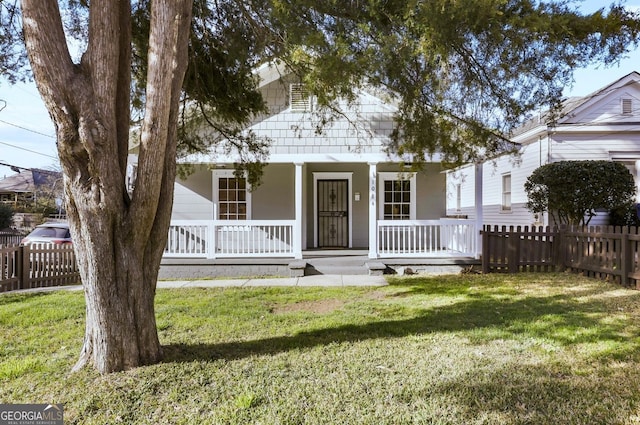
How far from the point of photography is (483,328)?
504cm

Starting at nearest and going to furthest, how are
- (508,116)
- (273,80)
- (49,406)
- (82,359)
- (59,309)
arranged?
(49,406), (82,359), (59,309), (508,116), (273,80)

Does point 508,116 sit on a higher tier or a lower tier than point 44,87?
higher

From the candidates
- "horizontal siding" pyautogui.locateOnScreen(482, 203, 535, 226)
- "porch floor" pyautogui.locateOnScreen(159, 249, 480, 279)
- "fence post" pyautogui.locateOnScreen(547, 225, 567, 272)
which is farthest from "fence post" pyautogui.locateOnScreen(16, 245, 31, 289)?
"horizontal siding" pyautogui.locateOnScreen(482, 203, 535, 226)

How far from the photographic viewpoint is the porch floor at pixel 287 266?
9.97 meters

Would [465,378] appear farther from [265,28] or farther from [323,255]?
[323,255]

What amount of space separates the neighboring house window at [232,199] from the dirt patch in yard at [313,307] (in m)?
5.54

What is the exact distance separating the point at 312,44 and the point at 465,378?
4.33 meters

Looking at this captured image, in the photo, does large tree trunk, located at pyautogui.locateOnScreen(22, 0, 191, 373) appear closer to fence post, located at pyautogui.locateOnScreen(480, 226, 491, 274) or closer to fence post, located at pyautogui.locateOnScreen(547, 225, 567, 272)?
fence post, located at pyautogui.locateOnScreen(480, 226, 491, 274)

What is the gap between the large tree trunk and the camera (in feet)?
11.0

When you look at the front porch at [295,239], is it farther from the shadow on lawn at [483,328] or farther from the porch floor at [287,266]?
the shadow on lawn at [483,328]

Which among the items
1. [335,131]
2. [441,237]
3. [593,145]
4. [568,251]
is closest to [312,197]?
[335,131]

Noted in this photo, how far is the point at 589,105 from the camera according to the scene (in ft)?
42.8

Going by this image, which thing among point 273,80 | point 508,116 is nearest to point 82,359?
point 508,116

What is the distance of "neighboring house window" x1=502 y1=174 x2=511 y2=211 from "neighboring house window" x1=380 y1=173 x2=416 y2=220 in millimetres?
6429
